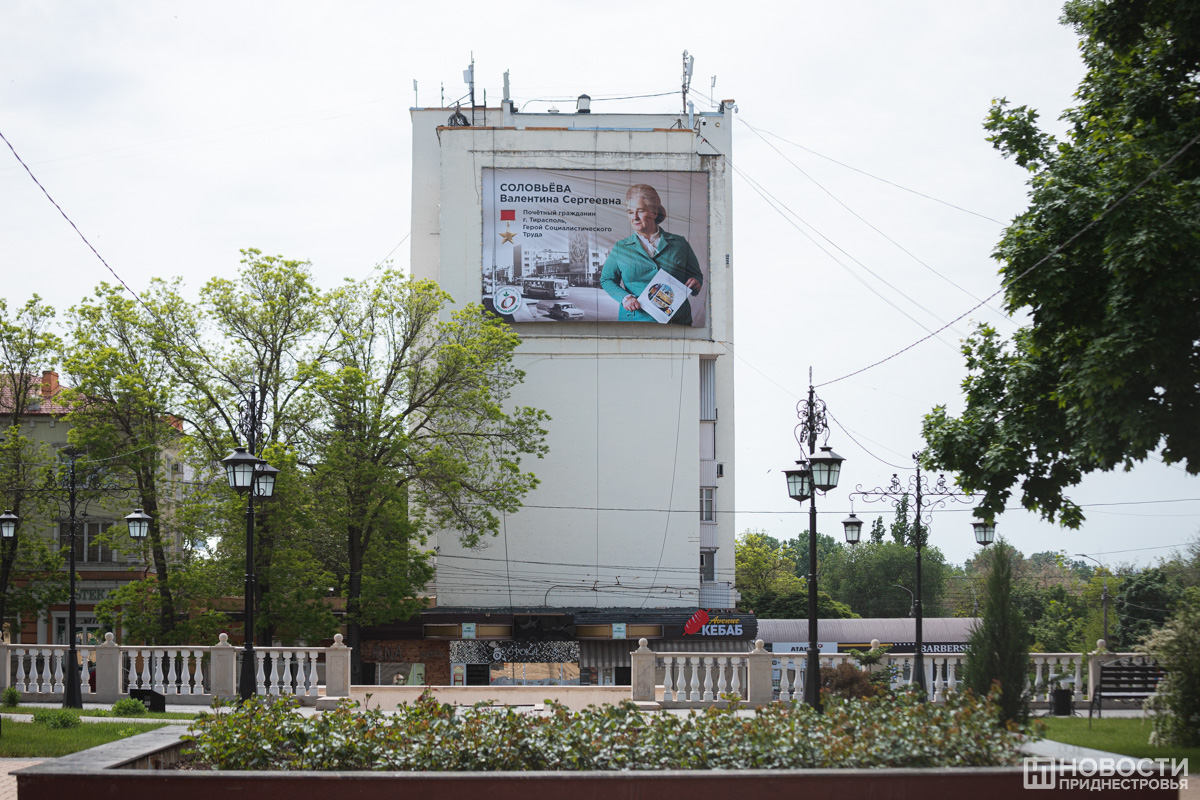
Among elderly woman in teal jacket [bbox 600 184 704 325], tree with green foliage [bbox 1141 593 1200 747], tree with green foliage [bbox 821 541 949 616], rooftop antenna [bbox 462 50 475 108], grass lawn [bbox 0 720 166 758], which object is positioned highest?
rooftop antenna [bbox 462 50 475 108]

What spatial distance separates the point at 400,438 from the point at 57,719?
54.2 feet

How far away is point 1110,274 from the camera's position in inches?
559

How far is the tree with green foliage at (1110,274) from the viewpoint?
13.2 meters

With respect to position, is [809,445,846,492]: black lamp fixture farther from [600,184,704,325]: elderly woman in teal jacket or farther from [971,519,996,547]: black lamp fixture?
[600,184,704,325]: elderly woman in teal jacket

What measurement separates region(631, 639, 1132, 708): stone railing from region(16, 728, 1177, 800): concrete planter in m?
9.95

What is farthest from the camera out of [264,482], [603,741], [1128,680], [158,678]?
[158,678]

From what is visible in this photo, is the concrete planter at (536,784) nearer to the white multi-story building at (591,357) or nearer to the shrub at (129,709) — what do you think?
the shrub at (129,709)

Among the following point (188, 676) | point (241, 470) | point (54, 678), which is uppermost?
A: point (241, 470)

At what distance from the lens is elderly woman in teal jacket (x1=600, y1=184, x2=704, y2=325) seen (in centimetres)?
4419

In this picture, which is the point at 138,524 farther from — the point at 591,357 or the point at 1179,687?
the point at 591,357

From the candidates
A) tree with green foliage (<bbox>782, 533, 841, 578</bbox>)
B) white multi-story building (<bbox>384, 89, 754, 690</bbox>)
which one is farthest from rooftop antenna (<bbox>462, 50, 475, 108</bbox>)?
tree with green foliage (<bbox>782, 533, 841, 578</bbox>)

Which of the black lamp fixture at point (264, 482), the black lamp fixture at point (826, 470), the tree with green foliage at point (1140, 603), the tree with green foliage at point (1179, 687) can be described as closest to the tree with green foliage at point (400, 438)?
the black lamp fixture at point (264, 482)

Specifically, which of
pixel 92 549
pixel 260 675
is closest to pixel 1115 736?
pixel 260 675

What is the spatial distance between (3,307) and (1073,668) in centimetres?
3325
